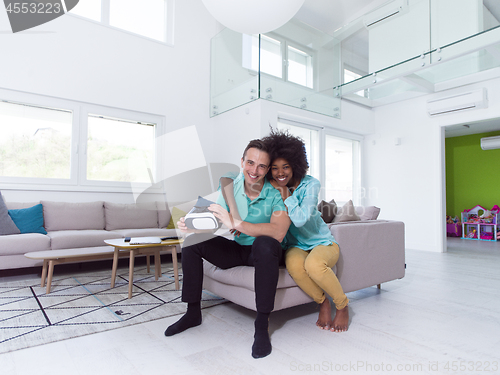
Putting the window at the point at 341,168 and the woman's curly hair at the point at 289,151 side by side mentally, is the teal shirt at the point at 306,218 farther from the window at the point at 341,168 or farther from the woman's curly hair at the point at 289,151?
the window at the point at 341,168

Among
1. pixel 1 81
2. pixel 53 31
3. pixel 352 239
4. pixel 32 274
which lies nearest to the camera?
pixel 352 239

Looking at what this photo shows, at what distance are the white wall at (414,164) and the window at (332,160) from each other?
28cm

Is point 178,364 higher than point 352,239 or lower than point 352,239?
lower

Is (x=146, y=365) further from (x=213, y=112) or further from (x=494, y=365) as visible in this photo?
(x=213, y=112)

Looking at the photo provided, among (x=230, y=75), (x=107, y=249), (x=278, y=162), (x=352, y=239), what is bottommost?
(x=107, y=249)

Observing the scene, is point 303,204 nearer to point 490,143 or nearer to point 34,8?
point 34,8

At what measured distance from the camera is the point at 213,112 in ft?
17.3

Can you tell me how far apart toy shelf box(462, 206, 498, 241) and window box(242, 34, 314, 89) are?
484 cm

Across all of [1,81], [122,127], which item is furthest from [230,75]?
[1,81]

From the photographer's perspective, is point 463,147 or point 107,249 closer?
point 107,249

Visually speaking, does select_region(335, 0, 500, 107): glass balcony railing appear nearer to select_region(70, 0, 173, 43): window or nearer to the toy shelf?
select_region(70, 0, 173, 43): window

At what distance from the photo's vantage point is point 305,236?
194 centimetres

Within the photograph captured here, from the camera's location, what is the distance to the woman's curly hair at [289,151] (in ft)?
6.16

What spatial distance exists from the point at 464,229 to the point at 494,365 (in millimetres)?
6778
